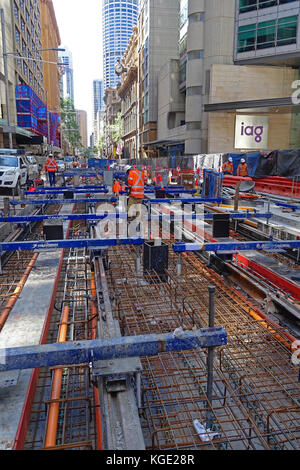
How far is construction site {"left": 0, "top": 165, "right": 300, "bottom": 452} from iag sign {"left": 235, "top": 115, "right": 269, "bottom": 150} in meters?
32.0

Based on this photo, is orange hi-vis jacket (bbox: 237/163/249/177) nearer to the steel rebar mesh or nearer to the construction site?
the construction site

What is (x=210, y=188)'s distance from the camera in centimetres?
1510

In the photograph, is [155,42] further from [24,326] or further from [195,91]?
[24,326]

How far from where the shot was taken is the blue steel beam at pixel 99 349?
10.7 feet

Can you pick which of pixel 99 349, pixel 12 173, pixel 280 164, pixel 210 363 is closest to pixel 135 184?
pixel 210 363

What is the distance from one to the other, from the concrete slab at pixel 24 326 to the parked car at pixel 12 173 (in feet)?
33.5

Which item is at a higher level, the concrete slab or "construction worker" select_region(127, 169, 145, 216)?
"construction worker" select_region(127, 169, 145, 216)

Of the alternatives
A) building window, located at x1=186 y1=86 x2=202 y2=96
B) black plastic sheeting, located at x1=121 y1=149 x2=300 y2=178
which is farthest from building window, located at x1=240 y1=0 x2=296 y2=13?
black plastic sheeting, located at x1=121 y1=149 x2=300 y2=178

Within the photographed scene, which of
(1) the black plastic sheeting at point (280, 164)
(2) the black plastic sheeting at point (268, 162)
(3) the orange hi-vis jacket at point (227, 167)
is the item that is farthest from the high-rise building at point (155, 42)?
(3) the orange hi-vis jacket at point (227, 167)

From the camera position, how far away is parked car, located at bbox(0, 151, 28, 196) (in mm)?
19344

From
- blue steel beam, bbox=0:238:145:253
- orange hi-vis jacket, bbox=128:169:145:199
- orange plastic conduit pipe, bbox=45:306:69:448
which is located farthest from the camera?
orange hi-vis jacket, bbox=128:169:145:199

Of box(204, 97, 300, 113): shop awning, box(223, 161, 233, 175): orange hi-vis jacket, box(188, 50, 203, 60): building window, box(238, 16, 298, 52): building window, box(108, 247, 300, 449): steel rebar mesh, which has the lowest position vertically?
box(108, 247, 300, 449): steel rebar mesh
